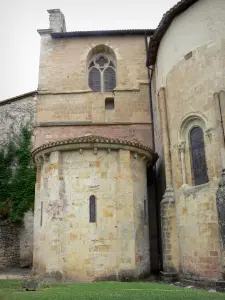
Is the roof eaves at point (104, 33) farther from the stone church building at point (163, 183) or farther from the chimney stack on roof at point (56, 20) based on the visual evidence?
the stone church building at point (163, 183)

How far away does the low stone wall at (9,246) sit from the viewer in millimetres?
16453

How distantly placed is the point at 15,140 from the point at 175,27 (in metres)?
10.9

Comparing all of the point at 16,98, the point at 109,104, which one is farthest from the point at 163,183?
the point at 16,98

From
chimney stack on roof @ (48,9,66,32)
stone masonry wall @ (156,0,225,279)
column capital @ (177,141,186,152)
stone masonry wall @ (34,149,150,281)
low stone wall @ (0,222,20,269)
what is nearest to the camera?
stone masonry wall @ (156,0,225,279)

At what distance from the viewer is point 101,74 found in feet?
67.4

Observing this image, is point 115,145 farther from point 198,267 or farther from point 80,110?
point 80,110

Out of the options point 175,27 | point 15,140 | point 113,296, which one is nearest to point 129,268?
point 113,296

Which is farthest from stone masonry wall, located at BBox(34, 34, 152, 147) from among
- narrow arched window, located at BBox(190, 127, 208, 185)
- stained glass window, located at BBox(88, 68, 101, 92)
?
narrow arched window, located at BBox(190, 127, 208, 185)

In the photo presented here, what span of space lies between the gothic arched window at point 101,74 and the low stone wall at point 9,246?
9267 millimetres

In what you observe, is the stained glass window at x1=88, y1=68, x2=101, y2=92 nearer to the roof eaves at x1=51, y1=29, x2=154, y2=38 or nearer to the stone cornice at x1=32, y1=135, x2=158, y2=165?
the roof eaves at x1=51, y1=29, x2=154, y2=38


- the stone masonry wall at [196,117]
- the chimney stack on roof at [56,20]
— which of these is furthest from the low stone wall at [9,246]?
the chimney stack on roof at [56,20]

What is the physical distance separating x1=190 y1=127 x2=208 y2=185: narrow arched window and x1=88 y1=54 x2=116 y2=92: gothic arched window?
8.83 meters

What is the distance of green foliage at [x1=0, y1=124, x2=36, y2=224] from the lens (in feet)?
57.5

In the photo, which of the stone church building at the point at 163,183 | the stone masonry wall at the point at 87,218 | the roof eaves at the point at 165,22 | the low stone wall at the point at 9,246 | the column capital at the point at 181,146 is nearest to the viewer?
the stone church building at the point at 163,183
